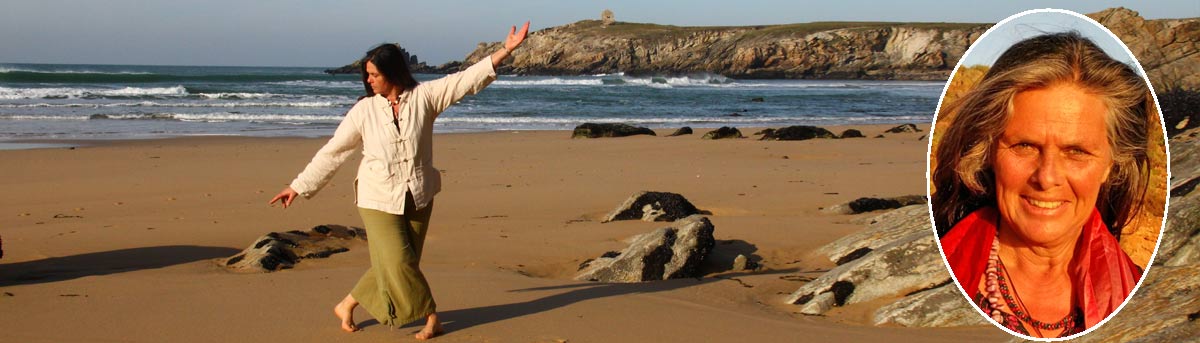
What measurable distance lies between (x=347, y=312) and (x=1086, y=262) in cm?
429

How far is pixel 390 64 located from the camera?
4.93 meters

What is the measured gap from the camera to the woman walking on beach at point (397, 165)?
491 centimetres

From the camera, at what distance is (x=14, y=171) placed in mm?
14094

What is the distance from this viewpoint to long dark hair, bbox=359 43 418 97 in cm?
489

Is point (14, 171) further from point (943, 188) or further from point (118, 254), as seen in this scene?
point (943, 188)

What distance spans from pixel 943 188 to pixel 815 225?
7.77 metres

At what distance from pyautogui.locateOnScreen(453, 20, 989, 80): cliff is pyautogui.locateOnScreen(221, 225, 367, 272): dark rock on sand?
3327 inches

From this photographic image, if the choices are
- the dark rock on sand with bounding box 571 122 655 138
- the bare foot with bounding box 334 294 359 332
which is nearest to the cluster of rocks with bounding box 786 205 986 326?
the bare foot with bounding box 334 294 359 332

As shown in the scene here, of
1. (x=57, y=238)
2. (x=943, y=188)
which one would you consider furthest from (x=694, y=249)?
(x=943, y=188)

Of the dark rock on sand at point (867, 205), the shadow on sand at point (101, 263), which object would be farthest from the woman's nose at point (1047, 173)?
the dark rock on sand at point (867, 205)

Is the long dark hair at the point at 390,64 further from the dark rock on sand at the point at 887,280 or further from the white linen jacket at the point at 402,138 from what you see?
the dark rock on sand at the point at 887,280

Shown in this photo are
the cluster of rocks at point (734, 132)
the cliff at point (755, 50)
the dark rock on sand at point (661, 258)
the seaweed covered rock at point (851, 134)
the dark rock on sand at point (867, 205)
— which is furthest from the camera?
the cliff at point (755, 50)

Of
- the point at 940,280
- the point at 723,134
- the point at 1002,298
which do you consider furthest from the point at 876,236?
the point at 723,134

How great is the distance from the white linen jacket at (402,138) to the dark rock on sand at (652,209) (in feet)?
15.5
